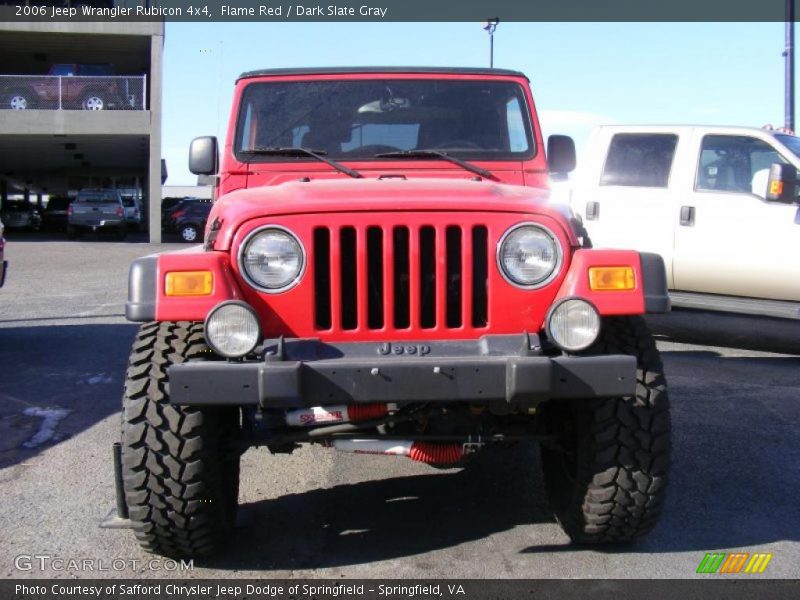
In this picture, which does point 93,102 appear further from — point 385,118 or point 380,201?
point 380,201

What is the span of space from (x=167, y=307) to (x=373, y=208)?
86 centimetres

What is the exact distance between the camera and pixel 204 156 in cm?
516

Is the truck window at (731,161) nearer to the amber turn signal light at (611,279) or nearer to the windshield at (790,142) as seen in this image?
the windshield at (790,142)

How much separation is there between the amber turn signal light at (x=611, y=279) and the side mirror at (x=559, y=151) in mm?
1676

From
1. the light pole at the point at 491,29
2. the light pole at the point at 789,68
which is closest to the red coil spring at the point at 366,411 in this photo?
the light pole at the point at 789,68

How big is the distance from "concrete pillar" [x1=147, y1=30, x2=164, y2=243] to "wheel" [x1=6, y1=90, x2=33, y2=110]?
3.33m

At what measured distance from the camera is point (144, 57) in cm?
3117

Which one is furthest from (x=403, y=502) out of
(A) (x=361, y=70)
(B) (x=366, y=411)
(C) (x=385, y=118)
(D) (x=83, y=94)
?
(D) (x=83, y=94)

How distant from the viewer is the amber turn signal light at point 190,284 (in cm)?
347

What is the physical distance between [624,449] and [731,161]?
17.3 feet

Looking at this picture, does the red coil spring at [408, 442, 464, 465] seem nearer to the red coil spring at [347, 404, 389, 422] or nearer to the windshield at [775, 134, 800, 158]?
the red coil spring at [347, 404, 389, 422]

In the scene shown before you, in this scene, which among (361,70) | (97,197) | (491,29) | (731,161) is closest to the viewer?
(361,70)

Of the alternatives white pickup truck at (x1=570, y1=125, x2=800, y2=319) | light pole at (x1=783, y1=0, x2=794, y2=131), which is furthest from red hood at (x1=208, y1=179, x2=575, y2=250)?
light pole at (x1=783, y1=0, x2=794, y2=131)

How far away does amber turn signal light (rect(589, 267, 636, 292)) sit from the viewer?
11.7ft
